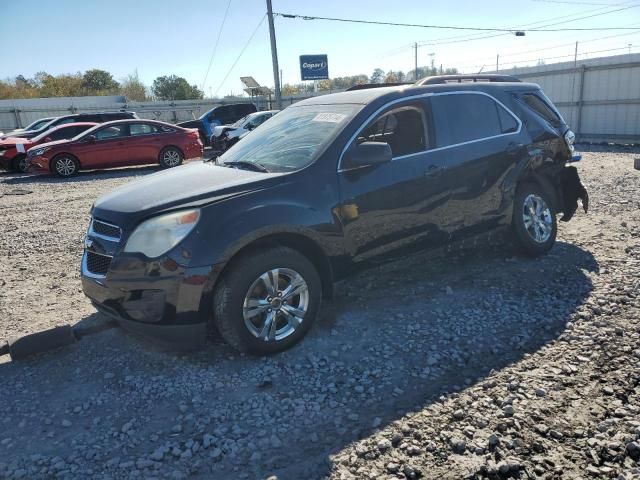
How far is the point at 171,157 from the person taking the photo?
15844 millimetres

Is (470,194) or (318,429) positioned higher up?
(470,194)

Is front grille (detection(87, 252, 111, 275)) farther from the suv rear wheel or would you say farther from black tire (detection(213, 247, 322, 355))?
the suv rear wheel

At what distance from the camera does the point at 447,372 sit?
11.6 ft

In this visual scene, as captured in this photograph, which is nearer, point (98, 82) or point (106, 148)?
point (106, 148)

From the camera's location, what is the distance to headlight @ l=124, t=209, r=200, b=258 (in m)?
3.44

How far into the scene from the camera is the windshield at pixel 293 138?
4133mm

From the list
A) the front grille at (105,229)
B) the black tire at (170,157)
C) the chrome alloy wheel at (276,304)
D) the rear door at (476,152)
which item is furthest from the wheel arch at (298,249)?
the black tire at (170,157)

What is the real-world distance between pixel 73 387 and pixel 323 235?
2.10 m

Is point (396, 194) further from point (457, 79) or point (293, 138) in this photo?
point (457, 79)

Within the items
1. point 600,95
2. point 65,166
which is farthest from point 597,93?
point 65,166

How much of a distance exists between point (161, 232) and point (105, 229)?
0.57 metres

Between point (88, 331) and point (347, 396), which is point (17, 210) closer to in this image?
point (88, 331)

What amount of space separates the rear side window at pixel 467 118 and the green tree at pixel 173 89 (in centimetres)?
6207

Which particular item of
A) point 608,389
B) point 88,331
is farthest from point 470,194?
point 88,331
